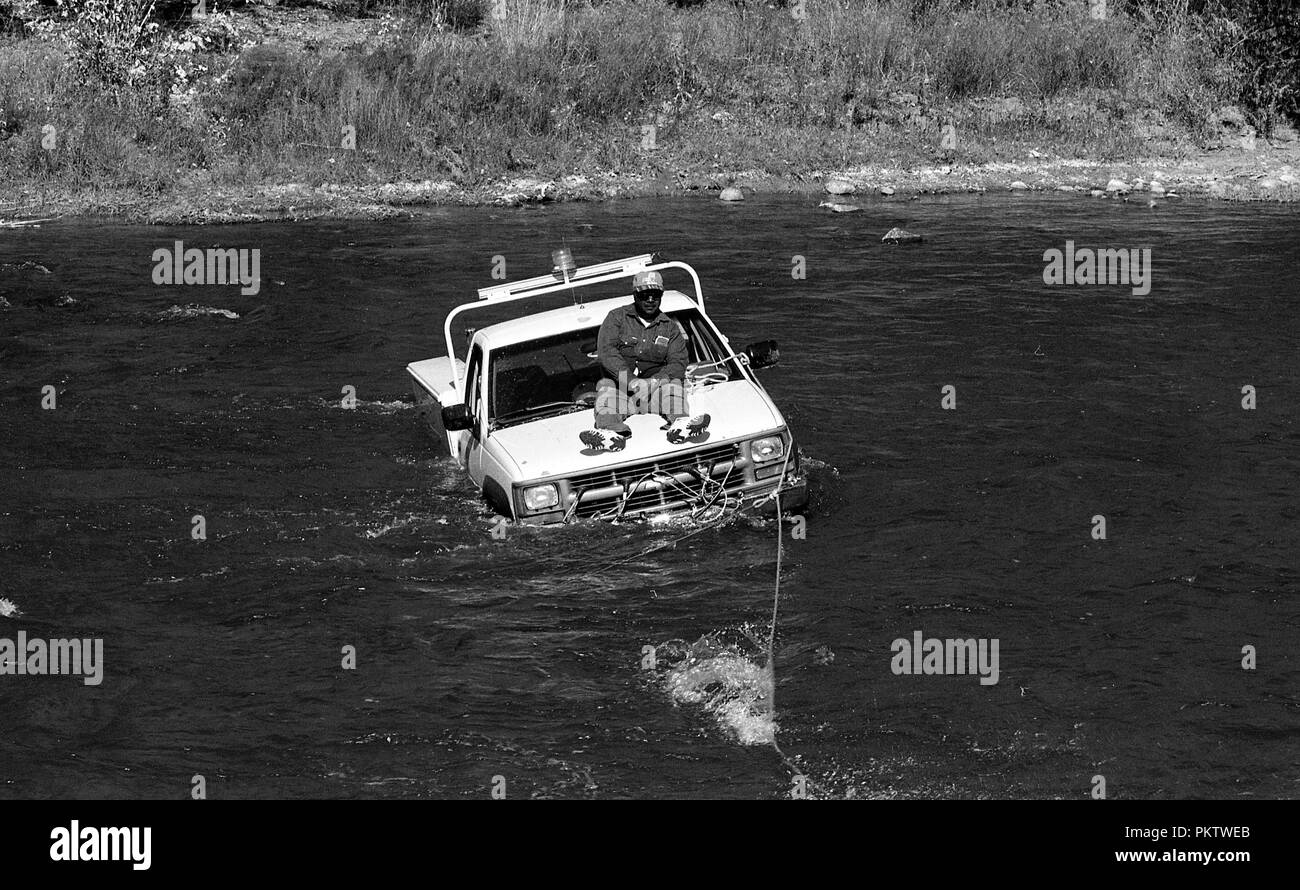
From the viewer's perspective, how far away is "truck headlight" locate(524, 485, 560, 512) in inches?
405

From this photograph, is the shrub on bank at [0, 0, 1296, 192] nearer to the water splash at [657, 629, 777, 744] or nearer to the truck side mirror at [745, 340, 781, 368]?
the truck side mirror at [745, 340, 781, 368]

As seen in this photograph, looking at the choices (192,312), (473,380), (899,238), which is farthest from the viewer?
(899,238)

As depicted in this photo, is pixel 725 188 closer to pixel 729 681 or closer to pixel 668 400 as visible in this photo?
pixel 668 400

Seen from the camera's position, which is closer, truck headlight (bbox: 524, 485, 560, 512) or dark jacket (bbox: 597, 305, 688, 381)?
truck headlight (bbox: 524, 485, 560, 512)

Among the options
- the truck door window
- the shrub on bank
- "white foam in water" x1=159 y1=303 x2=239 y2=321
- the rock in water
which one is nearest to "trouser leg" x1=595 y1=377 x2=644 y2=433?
the truck door window

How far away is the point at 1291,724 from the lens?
7871 millimetres

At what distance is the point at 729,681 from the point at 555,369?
382 cm

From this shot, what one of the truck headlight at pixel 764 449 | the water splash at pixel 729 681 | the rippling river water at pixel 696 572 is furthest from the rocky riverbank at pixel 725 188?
the water splash at pixel 729 681

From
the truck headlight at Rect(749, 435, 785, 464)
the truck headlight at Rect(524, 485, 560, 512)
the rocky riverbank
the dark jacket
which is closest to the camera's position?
the truck headlight at Rect(524, 485, 560, 512)

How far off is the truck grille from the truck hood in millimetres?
81

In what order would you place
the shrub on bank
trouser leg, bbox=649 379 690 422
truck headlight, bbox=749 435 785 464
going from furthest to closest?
the shrub on bank
trouser leg, bbox=649 379 690 422
truck headlight, bbox=749 435 785 464

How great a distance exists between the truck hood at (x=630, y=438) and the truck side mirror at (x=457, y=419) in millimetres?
314

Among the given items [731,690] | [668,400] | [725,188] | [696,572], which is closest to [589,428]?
[668,400]

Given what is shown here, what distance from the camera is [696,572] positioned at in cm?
1010
